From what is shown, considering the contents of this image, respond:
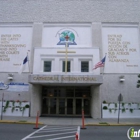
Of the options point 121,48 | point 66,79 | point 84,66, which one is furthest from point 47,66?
point 121,48

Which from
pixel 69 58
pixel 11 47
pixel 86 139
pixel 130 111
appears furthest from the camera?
pixel 11 47

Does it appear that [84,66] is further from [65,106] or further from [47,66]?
[65,106]

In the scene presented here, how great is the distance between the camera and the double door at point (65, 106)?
23.5 metres

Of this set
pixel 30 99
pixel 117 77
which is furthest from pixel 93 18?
pixel 30 99

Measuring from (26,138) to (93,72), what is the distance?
44.0ft

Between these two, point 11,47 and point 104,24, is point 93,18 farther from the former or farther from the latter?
point 11,47

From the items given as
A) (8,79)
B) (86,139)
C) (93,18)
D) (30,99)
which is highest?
(93,18)

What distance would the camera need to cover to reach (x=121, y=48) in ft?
77.9

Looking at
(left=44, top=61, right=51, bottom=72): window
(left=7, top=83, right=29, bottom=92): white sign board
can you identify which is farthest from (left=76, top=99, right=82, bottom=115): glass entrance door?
(left=7, top=83, right=29, bottom=92): white sign board

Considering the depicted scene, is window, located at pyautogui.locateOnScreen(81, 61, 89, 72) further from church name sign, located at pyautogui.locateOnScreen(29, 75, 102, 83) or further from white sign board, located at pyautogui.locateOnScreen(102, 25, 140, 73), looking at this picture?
church name sign, located at pyautogui.locateOnScreen(29, 75, 102, 83)

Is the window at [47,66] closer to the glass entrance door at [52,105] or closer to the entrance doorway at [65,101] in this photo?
the entrance doorway at [65,101]

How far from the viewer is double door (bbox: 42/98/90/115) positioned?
23536 millimetres

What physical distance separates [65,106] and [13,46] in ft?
34.6

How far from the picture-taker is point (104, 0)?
25.4m
